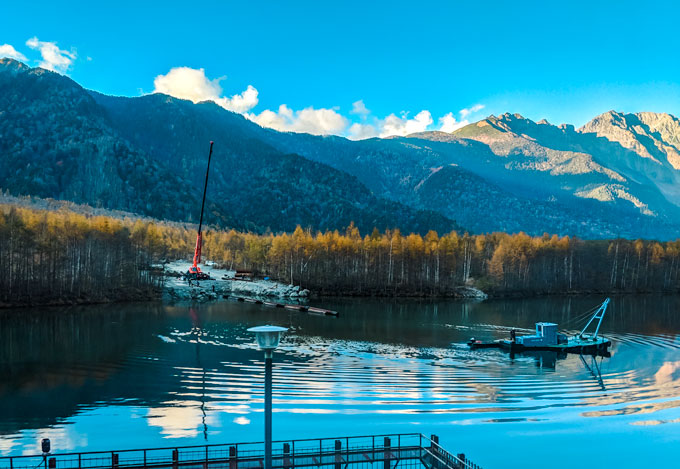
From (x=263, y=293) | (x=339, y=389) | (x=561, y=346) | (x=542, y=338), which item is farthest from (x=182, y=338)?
(x=263, y=293)

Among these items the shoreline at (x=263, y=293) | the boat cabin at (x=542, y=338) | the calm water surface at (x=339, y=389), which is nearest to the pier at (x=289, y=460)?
the calm water surface at (x=339, y=389)

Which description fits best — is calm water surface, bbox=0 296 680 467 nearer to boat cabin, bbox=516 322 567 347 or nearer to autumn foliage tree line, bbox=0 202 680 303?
boat cabin, bbox=516 322 567 347

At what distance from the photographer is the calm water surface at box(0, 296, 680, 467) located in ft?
96.2

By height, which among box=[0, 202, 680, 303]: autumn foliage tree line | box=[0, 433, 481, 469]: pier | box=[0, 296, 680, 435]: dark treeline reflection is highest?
box=[0, 202, 680, 303]: autumn foliage tree line

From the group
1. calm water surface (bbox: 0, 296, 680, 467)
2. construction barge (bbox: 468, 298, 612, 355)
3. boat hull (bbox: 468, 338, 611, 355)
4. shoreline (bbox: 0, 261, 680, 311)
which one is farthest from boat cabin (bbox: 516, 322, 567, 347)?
shoreline (bbox: 0, 261, 680, 311)

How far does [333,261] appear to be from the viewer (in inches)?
5276

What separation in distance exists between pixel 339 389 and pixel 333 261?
9446 cm

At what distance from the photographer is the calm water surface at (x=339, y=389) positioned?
2933 centimetres

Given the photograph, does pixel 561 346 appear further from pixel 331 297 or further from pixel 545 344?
pixel 331 297

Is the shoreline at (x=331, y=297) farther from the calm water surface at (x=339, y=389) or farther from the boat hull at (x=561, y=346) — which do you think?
the boat hull at (x=561, y=346)

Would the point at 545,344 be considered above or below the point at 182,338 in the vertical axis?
above

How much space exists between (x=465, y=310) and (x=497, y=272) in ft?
136

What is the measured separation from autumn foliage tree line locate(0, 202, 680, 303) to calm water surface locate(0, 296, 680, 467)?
20955 mm

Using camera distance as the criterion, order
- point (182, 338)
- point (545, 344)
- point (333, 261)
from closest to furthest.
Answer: point (545, 344), point (182, 338), point (333, 261)
